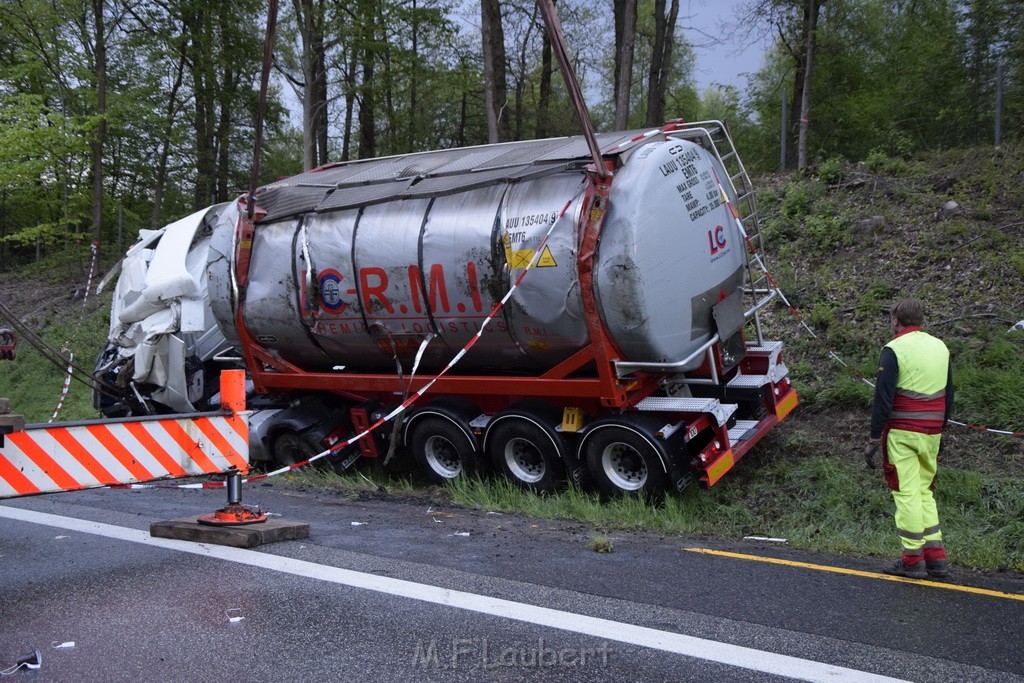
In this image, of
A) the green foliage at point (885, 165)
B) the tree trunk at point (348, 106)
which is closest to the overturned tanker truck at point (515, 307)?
the green foliage at point (885, 165)

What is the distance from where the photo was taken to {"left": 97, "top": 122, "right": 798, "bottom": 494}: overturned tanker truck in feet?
24.2

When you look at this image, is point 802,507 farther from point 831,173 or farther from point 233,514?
point 831,173

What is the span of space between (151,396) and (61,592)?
229 inches

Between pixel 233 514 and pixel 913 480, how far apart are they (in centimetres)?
444

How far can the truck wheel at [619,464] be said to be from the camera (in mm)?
7398

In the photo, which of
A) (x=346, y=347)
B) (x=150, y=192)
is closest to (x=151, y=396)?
(x=346, y=347)

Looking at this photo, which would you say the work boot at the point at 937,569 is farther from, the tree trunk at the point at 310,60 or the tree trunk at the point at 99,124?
the tree trunk at the point at 99,124

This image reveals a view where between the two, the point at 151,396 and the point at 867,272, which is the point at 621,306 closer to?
the point at 867,272

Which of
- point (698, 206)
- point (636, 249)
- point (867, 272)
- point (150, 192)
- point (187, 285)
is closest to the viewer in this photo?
point (636, 249)

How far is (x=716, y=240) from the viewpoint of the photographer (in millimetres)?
8133

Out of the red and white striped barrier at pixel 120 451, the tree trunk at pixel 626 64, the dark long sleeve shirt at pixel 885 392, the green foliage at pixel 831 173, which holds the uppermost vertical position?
the tree trunk at pixel 626 64

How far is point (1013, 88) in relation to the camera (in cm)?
1557

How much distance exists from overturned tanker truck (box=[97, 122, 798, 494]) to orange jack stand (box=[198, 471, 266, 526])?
255 cm

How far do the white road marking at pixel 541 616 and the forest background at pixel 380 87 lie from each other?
35.5ft
